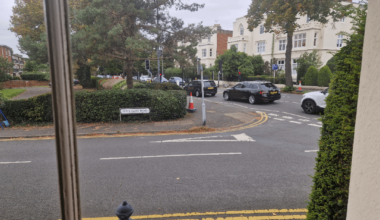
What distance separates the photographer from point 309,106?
505 inches

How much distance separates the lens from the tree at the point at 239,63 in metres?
→ 35.3

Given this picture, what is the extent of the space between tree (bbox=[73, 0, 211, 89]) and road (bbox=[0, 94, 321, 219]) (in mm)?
4850

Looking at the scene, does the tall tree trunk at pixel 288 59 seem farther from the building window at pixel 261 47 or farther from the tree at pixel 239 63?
the building window at pixel 261 47

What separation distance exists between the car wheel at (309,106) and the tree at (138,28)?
6412 millimetres

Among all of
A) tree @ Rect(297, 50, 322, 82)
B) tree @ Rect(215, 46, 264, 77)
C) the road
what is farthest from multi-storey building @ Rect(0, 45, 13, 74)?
tree @ Rect(215, 46, 264, 77)

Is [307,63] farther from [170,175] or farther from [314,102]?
[170,175]

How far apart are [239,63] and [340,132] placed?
1356 inches

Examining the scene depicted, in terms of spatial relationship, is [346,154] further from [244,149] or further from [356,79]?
[244,149]

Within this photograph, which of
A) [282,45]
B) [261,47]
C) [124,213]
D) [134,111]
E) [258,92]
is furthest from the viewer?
[261,47]

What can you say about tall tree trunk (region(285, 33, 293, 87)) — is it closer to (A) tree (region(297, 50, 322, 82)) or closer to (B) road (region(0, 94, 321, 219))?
(A) tree (region(297, 50, 322, 82))

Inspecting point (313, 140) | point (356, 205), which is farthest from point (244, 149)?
point (356, 205)

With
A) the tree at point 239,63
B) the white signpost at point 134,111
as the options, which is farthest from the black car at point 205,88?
the tree at point 239,63

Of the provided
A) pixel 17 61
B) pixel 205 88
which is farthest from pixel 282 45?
pixel 17 61

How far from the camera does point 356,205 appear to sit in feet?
5.25
